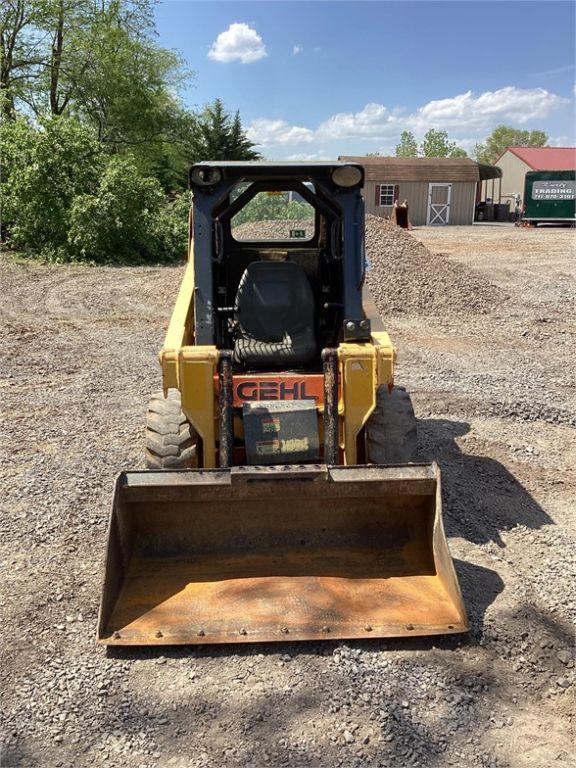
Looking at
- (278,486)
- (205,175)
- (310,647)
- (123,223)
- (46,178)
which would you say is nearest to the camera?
(310,647)

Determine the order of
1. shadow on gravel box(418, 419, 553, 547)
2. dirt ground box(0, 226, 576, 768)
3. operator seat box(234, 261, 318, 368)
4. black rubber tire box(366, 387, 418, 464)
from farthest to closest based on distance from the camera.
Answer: operator seat box(234, 261, 318, 368), shadow on gravel box(418, 419, 553, 547), black rubber tire box(366, 387, 418, 464), dirt ground box(0, 226, 576, 768)

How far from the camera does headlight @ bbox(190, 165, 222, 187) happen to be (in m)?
4.21

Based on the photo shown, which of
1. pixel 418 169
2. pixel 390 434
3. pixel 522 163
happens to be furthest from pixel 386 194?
pixel 390 434

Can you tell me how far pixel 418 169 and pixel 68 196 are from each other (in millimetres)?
21027

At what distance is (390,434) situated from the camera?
4348 mm

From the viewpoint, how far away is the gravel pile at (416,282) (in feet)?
38.7

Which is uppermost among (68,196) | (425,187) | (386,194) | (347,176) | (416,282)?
(425,187)

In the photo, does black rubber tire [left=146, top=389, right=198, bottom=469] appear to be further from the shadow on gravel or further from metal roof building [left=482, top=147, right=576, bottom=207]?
metal roof building [left=482, top=147, right=576, bottom=207]

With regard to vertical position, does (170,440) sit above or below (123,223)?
below

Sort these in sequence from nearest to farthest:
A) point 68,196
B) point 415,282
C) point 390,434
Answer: point 390,434, point 415,282, point 68,196

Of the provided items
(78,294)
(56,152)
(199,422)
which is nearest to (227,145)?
(56,152)

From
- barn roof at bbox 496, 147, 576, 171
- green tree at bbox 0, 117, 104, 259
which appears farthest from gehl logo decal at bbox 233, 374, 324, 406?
barn roof at bbox 496, 147, 576, 171

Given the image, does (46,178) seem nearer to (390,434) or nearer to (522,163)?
(390,434)

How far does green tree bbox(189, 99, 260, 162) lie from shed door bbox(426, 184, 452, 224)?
8927 millimetres
